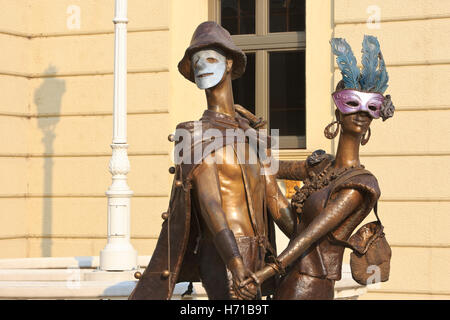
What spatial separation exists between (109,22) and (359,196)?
6.58m

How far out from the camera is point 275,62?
10242mm

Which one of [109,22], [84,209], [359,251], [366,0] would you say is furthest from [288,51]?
[359,251]

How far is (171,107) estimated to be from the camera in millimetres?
9797

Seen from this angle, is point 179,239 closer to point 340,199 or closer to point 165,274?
point 165,274

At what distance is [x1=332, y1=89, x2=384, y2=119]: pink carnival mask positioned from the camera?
427cm

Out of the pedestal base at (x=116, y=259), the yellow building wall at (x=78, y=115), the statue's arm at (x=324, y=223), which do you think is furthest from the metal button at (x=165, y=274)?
the yellow building wall at (x=78, y=115)

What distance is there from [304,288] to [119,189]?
14.3 ft

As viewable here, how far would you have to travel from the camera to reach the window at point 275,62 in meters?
10.1

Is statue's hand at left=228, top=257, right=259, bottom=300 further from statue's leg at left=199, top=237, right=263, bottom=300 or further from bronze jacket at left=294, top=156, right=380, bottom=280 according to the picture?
bronze jacket at left=294, top=156, right=380, bottom=280

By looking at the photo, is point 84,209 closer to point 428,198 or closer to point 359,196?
point 428,198

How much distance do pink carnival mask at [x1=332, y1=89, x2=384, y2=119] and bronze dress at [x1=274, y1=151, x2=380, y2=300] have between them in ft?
1.08
